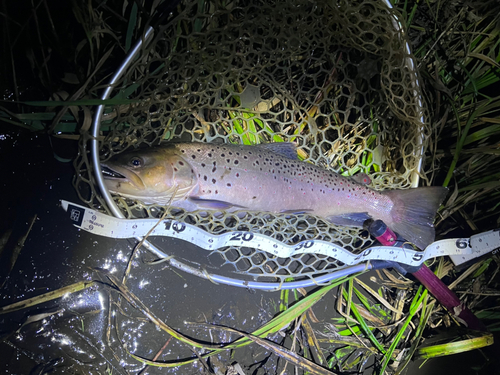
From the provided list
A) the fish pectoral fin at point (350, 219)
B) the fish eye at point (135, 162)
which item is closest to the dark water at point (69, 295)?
the fish eye at point (135, 162)

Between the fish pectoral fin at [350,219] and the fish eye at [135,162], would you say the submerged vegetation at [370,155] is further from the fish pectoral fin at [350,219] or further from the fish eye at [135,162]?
the fish pectoral fin at [350,219]

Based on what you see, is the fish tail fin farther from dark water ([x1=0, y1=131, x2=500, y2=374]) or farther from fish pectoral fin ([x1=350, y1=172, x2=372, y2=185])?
dark water ([x1=0, y1=131, x2=500, y2=374])

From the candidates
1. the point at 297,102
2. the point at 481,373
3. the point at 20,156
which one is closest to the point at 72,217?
the point at 20,156

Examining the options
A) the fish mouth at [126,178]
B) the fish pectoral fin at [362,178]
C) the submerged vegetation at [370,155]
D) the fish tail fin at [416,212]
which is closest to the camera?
the fish mouth at [126,178]

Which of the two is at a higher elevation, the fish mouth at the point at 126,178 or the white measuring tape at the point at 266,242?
the fish mouth at the point at 126,178

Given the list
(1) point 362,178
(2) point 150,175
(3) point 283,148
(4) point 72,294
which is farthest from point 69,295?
(1) point 362,178

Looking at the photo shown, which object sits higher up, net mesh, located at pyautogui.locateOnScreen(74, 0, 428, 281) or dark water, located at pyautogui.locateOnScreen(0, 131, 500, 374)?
net mesh, located at pyautogui.locateOnScreen(74, 0, 428, 281)

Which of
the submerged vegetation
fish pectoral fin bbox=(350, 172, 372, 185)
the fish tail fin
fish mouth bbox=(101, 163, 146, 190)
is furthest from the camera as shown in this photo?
fish pectoral fin bbox=(350, 172, 372, 185)

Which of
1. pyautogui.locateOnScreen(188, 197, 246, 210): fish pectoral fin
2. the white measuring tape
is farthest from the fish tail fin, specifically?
pyautogui.locateOnScreen(188, 197, 246, 210): fish pectoral fin
